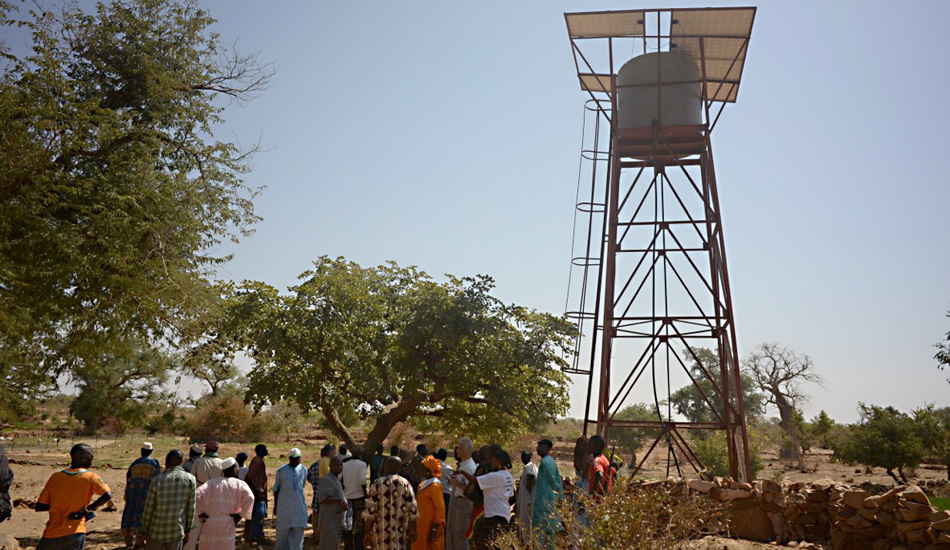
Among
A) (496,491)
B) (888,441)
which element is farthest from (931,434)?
(496,491)

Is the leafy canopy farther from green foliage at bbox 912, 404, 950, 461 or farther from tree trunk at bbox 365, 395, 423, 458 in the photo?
tree trunk at bbox 365, 395, 423, 458

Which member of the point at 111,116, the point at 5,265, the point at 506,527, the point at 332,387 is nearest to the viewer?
the point at 506,527

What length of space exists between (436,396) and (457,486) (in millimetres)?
6406

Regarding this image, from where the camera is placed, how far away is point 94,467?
2605 centimetres

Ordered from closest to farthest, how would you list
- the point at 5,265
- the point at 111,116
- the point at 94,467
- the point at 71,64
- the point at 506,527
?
the point at 506,527, the point at 5,265, the point at 111,116, the point at 71,64, the point at 94,467

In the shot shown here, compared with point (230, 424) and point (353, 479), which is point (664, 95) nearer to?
point (353, 479)

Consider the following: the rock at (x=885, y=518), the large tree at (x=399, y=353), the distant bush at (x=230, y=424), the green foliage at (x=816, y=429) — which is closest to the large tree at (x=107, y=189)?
the large tree at (x=399, y=353)

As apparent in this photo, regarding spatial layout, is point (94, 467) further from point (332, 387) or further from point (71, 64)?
point (71, 64)

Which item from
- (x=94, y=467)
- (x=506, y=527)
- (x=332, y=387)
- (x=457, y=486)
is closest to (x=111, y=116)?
(x=332, y=387)

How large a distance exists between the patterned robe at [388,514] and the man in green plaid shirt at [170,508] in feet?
6.51

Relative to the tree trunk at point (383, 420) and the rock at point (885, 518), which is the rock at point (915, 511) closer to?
the rock at point (885, 518)

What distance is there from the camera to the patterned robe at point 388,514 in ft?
26.1

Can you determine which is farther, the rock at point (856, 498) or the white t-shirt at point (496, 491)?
the rock at point (856, 498)

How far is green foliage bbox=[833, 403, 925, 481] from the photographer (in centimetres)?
2634
